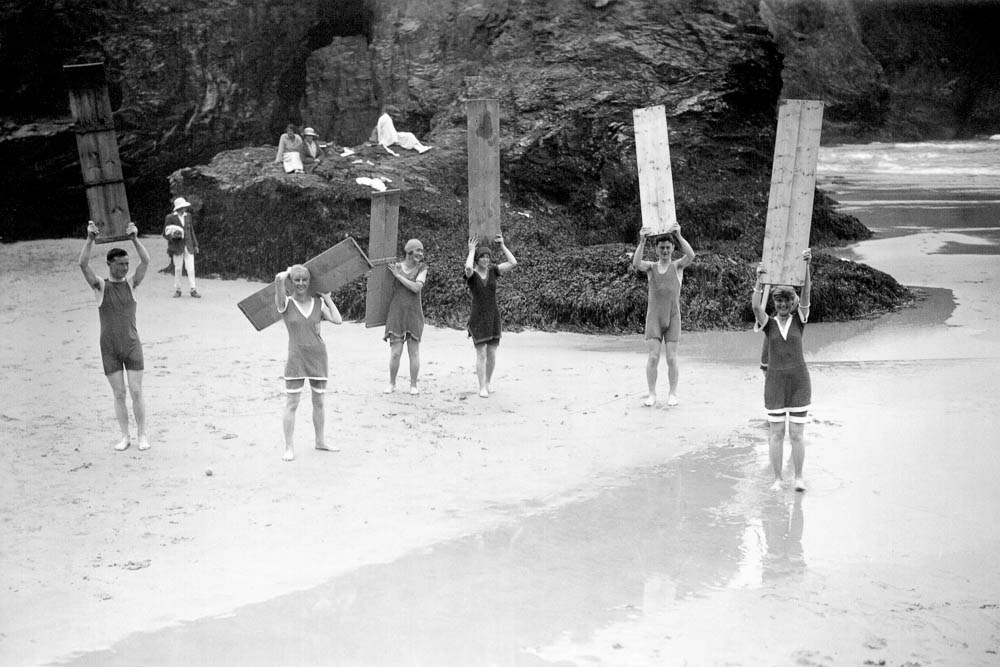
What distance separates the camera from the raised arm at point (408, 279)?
1090cm

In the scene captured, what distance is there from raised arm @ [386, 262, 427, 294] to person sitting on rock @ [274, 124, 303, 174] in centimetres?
873

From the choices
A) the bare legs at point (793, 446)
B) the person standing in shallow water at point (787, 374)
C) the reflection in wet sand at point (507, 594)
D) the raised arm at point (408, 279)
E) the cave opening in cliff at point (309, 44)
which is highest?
the cave opening in cliff at point (309, 44)

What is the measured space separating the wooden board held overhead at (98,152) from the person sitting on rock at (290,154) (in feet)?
27.9

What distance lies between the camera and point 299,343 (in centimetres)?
868

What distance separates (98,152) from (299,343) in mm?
3399

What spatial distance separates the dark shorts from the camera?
29.0ft

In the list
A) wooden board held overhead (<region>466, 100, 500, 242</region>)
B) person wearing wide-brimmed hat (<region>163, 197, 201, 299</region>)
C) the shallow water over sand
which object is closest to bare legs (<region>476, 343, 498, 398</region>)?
wooden board held overhead (<region>466, 100, 500, 242</region>)

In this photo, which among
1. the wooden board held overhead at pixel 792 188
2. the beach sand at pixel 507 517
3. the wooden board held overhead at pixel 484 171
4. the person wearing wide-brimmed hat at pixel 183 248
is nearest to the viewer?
the beach sand at pixel 507 517

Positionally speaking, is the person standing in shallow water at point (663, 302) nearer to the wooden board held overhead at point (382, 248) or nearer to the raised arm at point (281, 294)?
the wooden board held overhead at point (382, 248)

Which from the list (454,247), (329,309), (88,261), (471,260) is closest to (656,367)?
(471,260)

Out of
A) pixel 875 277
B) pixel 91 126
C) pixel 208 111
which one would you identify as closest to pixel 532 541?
pixel 91 126

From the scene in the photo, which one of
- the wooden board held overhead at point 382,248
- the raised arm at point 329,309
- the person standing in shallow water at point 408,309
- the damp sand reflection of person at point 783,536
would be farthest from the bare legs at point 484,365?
the damp sand reflection of person at point 783,536

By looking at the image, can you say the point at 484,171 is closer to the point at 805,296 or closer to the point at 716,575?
the point at 805,296

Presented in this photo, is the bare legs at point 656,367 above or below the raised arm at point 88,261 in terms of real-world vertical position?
below
